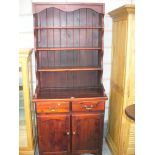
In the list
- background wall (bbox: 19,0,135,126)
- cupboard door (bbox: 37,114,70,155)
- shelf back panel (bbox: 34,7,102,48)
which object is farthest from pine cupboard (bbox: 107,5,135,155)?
cupboard door (bbox: 37,114,70,155)

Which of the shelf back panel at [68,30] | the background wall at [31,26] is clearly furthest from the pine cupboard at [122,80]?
the shelf back panel at [68,30]

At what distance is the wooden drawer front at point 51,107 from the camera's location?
7.80 ft

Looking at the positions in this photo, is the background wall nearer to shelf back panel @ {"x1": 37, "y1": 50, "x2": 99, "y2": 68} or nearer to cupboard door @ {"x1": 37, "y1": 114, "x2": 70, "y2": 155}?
shelf back panel @ {"x1": 37, "y1": 50, "x2": 99, "y2": 68}

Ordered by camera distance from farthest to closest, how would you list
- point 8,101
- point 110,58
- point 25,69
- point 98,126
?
point 110,58
point 98,126
point 25,69
point 8,101

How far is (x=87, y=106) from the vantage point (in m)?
2.42

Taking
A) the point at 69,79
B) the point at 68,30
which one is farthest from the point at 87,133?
the point at 68,30

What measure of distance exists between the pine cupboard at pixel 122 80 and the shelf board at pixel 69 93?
0.76ft

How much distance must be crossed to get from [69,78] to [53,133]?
Result: 0.75 meters

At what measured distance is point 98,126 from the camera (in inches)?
98.1

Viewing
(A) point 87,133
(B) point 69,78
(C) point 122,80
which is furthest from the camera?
(B) point 69,78

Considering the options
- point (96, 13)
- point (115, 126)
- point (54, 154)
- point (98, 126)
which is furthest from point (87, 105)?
point (96, 13)

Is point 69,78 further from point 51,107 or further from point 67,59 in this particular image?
point 51,107
